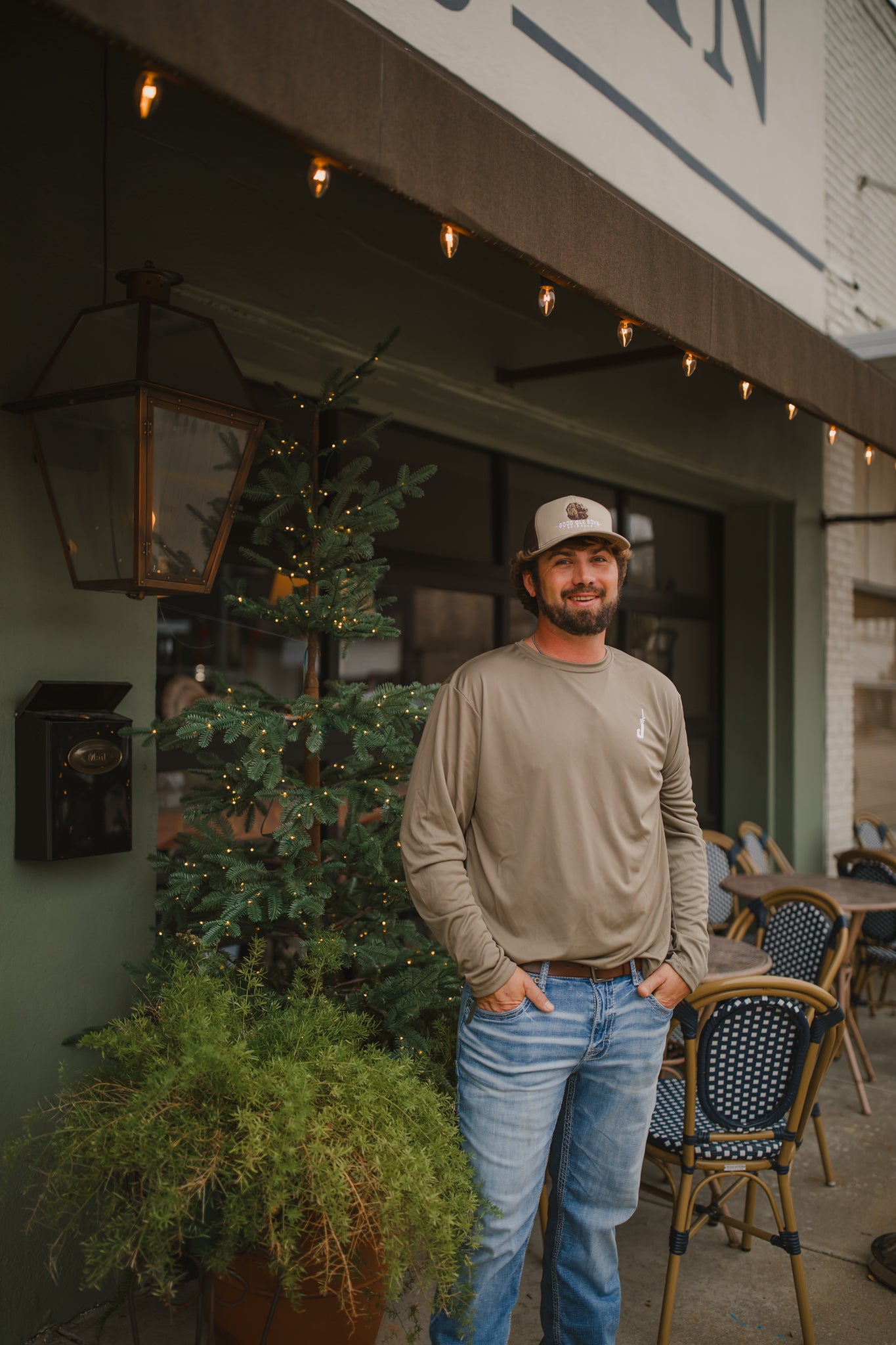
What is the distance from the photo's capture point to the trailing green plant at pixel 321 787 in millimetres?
3023

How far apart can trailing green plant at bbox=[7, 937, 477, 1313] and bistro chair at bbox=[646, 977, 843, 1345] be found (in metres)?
0.97

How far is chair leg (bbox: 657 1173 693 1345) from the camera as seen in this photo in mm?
3008

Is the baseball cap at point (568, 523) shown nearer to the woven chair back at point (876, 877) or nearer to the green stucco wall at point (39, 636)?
the green stucco wall at point (39, 636)

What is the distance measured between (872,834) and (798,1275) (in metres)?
4.92

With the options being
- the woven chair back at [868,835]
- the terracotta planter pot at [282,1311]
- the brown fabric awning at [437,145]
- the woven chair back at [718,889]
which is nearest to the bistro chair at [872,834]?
the woven chair back at [868,835]

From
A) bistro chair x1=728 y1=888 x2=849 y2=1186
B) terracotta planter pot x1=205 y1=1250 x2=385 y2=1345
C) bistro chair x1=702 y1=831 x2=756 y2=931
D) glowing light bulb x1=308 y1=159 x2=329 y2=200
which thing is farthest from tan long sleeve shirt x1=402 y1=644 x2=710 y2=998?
bistro chair x1=702 y1=831 x2=756 y2=931

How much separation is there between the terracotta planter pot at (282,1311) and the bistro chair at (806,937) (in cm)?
221

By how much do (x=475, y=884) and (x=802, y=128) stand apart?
499 centimetres

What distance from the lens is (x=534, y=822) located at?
2486mm

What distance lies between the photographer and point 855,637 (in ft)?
29.0

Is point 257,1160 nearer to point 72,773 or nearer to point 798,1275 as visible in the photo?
point 72,773

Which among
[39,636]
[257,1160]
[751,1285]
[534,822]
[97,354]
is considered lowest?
[751,1285]

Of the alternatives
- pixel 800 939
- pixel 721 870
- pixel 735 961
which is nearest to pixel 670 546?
pixel 721 870

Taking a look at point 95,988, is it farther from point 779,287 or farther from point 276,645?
point 779,287
